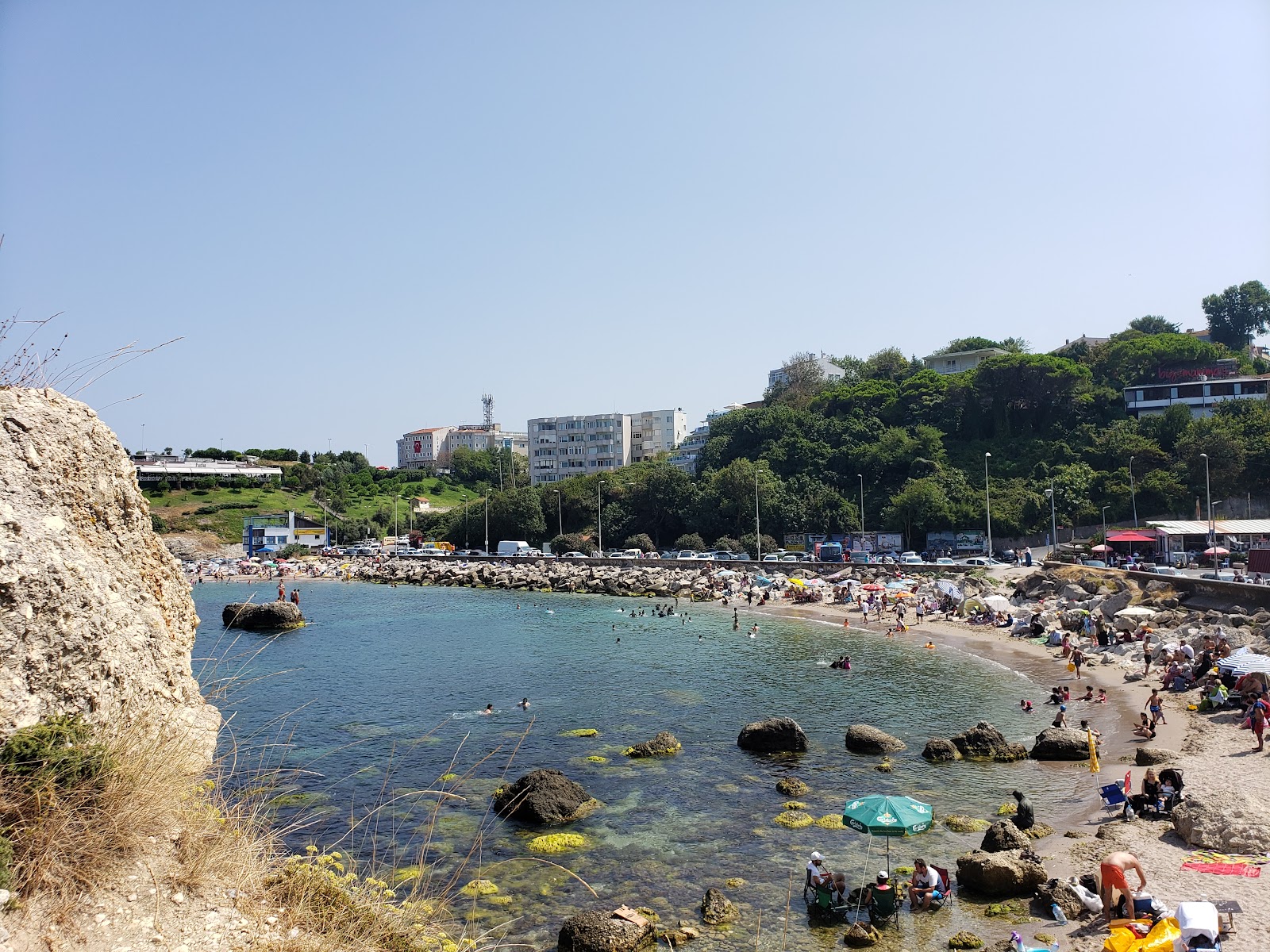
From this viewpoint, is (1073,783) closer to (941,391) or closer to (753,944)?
(753,944)

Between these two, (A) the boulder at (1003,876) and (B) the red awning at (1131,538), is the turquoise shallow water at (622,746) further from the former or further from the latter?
(B) the red awning at (1131,538)

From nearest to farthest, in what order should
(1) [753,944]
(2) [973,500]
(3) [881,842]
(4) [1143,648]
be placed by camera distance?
1. (1) [753,944]
2. (3) [881,842]
3. (4) [1143,648]
4. (2) [973,500]

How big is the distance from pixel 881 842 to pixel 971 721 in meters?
11.5

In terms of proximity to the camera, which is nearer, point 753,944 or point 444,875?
point 753,944

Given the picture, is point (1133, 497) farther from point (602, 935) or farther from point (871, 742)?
point (602, 935)

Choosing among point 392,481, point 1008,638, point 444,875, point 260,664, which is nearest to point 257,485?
point 392,481

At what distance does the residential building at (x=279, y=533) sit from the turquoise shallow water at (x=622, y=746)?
207 ft

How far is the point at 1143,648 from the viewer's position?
3553 centimetres

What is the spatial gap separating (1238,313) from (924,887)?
467 feet

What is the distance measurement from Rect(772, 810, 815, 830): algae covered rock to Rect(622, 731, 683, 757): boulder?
19.8ft

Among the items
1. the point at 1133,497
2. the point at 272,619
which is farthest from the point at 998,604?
the point at 272,619

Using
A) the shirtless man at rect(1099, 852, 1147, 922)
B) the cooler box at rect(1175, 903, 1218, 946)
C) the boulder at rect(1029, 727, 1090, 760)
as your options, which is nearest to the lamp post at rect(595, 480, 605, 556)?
the boulder at rect(1029, 727, 1090, 760)

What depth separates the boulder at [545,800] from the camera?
20.4 m

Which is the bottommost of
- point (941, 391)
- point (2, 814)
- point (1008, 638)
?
point (1008, 638)
